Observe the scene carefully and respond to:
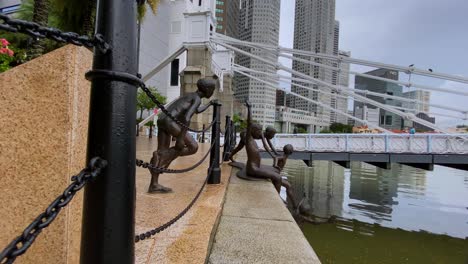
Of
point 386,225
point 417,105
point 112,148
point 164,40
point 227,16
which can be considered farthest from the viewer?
point 227,16

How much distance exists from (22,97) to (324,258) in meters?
7.19

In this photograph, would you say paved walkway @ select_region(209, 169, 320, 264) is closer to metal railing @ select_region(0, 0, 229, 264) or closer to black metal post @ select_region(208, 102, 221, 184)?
black metal post @ select_region(208, 102, 221, 184)

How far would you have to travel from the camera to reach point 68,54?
4.56 ft

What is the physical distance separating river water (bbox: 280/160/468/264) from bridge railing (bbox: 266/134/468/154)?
2.41 m

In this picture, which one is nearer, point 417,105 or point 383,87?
point 417,105

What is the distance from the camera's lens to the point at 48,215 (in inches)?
26.9

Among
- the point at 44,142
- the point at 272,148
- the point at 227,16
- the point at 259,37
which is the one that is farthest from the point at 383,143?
the point at 227,16

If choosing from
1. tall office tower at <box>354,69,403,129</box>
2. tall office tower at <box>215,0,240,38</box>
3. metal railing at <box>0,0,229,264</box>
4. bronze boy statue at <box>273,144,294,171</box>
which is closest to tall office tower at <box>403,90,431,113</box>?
tall office tower at <box>354,69,403,129</box>

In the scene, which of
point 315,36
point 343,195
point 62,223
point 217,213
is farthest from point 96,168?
point 315,36

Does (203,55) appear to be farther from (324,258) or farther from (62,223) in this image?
(62,223)

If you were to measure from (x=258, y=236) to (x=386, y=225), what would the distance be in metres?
9.74

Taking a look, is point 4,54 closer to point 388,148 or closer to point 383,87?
point 388,148

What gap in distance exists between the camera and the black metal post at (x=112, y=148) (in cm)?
85

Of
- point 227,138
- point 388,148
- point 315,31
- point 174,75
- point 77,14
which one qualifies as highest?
point 315,31
